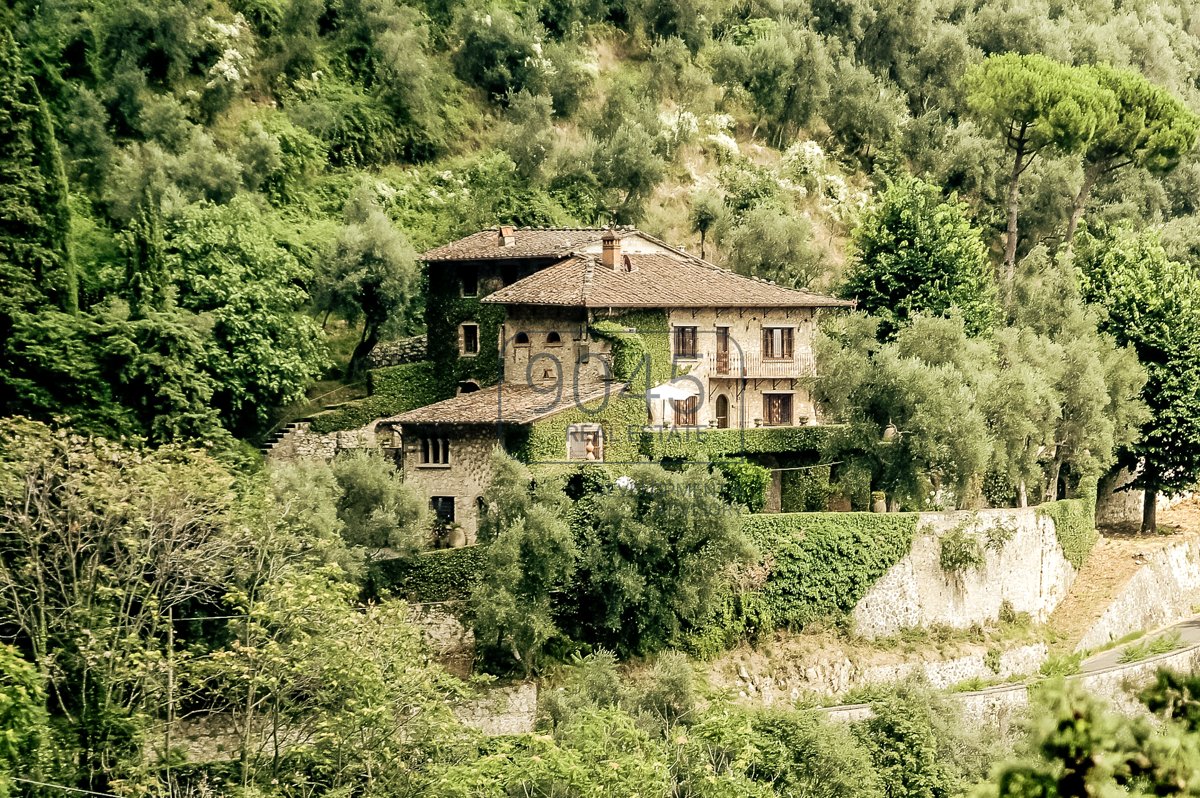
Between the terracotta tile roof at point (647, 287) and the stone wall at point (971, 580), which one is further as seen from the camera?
the terracotta tile roof at point (647, 287)

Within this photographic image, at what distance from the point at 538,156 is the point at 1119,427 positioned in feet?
77.6

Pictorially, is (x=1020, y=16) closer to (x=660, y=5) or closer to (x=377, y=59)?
(x=660, y=5)

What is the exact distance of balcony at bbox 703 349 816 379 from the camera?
54.3 metres

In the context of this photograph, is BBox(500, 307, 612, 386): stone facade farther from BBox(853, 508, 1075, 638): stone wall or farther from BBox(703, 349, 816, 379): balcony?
BBox(853, 508, 1075, 638): stone wall

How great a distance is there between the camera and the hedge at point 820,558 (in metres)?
49.3

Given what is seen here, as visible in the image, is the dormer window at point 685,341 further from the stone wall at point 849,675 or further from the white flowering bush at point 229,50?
the white flowering bush at point 229,50

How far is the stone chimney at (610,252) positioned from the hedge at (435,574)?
12.3 meters

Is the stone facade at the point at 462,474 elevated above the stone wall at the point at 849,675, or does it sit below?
above

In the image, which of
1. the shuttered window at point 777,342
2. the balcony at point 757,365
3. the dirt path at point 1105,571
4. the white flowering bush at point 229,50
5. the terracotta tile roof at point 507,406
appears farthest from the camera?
the white flowering bush at point 229,50

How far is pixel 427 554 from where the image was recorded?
153ft

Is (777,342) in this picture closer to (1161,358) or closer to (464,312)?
(464,312)

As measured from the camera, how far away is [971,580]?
5291 centimetres

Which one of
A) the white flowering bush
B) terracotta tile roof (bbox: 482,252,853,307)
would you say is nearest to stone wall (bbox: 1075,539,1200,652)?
terracotta tile roof (bbox: 482,252,853,307)

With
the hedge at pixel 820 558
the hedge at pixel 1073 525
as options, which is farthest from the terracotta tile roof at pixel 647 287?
the hedge at pixel 1073 525
